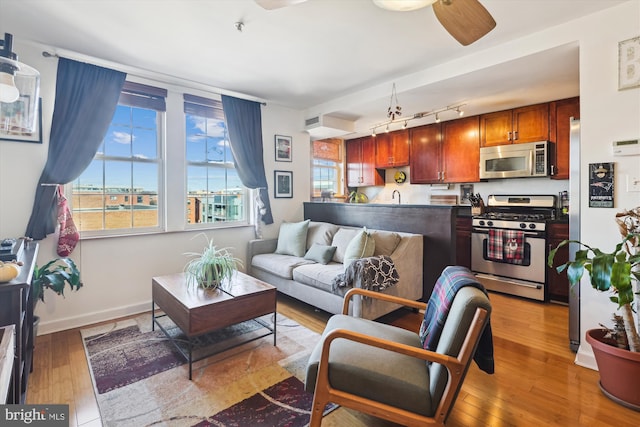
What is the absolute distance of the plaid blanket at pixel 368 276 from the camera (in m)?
2.70

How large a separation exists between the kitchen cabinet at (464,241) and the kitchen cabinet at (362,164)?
5.89 feet

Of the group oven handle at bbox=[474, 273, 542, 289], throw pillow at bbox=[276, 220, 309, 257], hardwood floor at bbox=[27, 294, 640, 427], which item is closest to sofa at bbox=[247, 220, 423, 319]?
throw pillow at bbox=[276, 220, 309, 257]

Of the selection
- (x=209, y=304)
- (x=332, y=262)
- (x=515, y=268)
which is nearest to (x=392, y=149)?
(x=515, y=268)

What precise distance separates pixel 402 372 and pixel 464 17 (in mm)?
1889

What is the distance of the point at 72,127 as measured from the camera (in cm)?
289

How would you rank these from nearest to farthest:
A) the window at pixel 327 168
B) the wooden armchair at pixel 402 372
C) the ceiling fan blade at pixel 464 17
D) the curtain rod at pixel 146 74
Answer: the wooden armchair at pixel 402 372 < the ceiling fan blade at pixel 464 17 < the curtain rod at pixel 146 74 < the window at pixel 327 168

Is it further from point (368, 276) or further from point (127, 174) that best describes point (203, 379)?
point (127, 174)

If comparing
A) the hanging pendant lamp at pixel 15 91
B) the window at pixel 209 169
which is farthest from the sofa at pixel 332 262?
the hanging pendant lamp at pixel 15 91

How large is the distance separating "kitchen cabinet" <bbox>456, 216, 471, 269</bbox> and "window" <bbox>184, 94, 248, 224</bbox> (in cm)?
307

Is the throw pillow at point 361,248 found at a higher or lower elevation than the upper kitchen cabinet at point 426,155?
lower

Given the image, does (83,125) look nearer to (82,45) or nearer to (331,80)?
(82,45)

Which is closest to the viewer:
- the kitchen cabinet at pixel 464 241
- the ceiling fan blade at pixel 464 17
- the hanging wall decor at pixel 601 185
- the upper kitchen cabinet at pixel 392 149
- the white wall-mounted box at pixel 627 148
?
the ceiling fan blade at pixel 464 17
